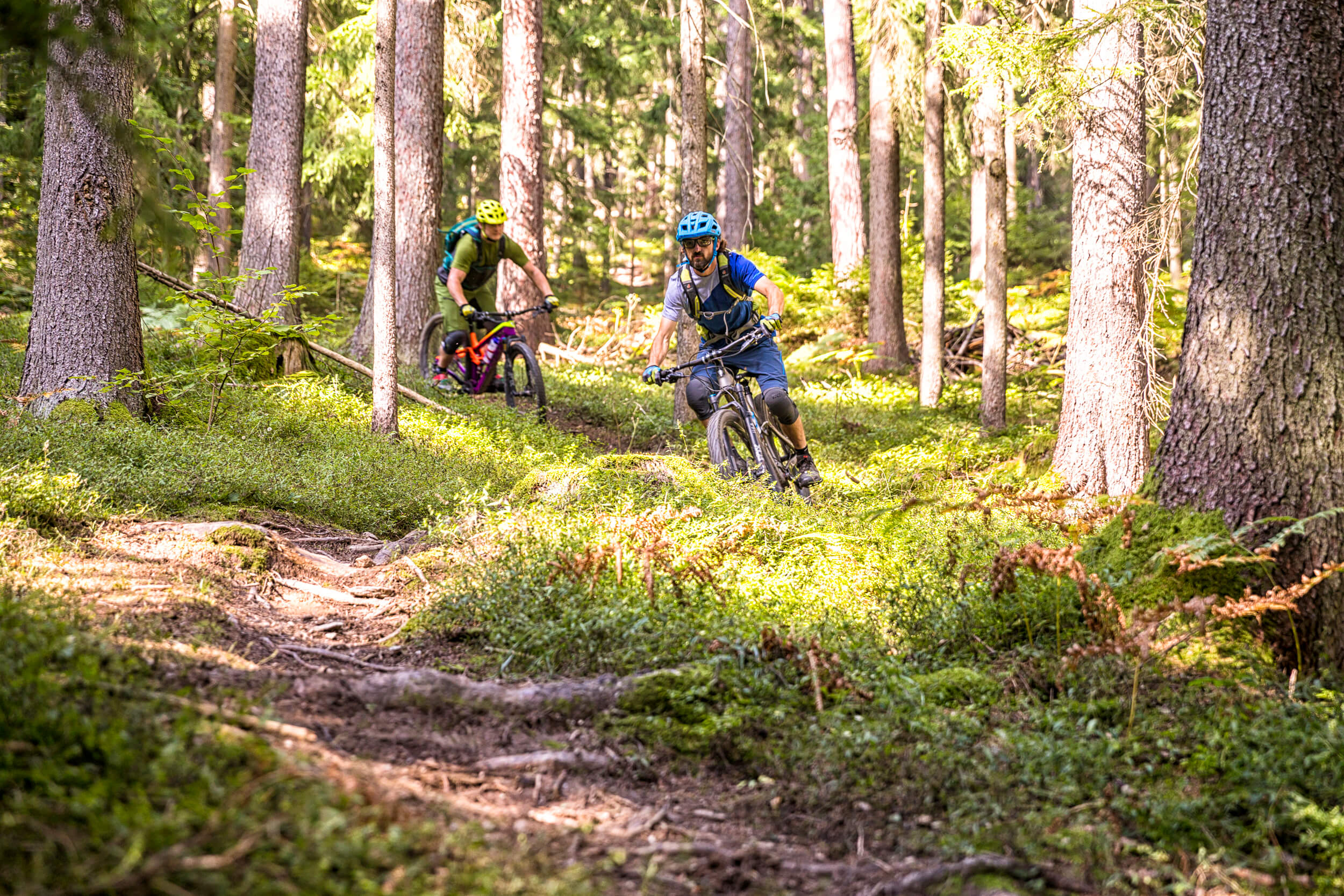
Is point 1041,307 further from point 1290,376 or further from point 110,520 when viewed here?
point 110,520

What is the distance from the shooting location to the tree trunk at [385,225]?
8.09 meters

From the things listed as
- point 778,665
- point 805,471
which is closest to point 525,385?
point 805,471

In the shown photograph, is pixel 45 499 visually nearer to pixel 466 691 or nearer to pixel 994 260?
pixel 466 691

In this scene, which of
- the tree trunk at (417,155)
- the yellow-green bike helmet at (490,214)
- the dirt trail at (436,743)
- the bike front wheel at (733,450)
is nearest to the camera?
the dirt trail at (436,743)

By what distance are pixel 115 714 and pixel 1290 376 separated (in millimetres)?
4960

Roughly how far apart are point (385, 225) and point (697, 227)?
2.90 meters

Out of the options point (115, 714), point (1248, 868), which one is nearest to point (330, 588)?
point (115, 714)

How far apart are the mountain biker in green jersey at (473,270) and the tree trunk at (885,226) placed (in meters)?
7.24

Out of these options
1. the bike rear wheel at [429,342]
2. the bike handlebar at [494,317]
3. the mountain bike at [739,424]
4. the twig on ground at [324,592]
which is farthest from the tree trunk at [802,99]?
the twig on ground at [324,592]

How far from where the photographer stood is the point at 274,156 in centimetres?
1151

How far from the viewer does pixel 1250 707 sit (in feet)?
12.2

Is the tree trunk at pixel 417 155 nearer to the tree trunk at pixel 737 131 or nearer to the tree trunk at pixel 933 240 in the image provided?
the tree trunk at pixel 933 240

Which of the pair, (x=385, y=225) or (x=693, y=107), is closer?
(x=385, y=225)

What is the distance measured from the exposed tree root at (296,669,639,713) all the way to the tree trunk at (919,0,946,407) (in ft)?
34.9
